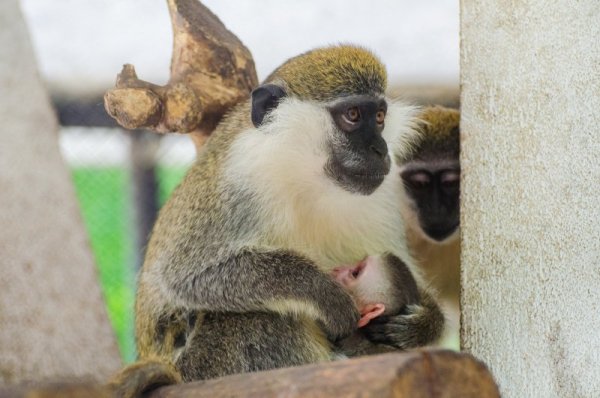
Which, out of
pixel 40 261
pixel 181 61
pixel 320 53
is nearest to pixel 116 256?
pixel 40 261

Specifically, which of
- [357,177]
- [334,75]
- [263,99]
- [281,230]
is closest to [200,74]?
[263,99]

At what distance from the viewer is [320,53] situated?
3.39 m

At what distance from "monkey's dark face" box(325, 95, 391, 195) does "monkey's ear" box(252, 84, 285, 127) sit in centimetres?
20

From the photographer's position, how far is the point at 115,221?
6188 millimetres

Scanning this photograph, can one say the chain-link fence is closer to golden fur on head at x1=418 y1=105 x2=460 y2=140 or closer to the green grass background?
the green grass background

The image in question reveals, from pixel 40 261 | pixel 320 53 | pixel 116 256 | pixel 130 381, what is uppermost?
pixel 320 53

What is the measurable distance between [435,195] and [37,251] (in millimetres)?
1946

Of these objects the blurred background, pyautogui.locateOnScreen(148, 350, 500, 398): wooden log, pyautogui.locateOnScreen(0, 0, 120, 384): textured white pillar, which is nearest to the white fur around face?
pyautogui.locateOnScreen(148, 350, 500, 398): wooden log

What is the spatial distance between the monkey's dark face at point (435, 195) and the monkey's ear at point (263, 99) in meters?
0.97

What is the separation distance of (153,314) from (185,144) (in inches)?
108

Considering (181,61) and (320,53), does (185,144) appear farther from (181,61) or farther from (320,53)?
(320,53)

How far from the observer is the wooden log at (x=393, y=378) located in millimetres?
1823

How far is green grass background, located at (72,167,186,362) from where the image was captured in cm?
580

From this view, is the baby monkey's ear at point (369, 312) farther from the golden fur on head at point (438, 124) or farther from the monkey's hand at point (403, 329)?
the golden fur on head at point (438, 124)
